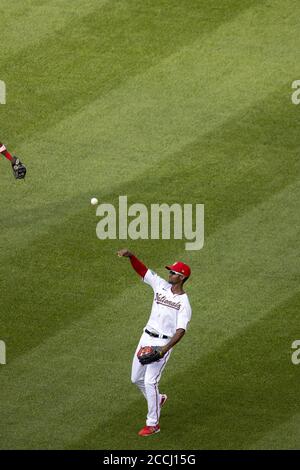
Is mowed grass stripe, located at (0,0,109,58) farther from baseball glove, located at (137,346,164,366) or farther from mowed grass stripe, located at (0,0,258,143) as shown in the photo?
baseball glove, located at (137,346,164,366)

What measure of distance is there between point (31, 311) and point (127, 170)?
9.99 ft

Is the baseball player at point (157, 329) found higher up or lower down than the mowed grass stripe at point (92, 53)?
lower down

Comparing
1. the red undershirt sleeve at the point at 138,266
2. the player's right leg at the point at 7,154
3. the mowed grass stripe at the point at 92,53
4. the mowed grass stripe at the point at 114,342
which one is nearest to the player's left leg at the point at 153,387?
the mowed grass stripe at the point at 114,342

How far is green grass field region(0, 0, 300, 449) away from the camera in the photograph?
1723 cm

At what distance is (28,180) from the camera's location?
2070 cm

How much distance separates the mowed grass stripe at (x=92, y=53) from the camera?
2164 centimetres

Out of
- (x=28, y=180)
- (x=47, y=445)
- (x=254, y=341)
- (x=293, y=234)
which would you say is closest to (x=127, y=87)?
(x=28, y=180)

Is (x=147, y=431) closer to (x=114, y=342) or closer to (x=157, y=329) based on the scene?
(x=157, y=329)

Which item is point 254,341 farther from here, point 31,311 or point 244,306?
point 31,311

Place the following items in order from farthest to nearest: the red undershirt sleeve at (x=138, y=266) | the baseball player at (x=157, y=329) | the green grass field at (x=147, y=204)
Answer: the green grass field at (x=147, y=204)
the red undershirt sleeve at (x=138, y=266)
the baseball player at (x=157, y=329)

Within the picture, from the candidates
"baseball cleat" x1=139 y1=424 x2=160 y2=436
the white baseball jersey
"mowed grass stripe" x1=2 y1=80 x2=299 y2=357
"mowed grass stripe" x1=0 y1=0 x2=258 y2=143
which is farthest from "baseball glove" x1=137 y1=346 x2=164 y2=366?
"mowed grass stripe" x1=0 y1=0 x2=258 y2=143

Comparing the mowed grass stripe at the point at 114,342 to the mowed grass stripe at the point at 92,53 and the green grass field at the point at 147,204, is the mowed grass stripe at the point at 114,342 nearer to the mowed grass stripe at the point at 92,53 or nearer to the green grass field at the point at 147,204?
the green grass field at the point at 147,204

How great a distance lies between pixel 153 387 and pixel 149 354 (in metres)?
0.43

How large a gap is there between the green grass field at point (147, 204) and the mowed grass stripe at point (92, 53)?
0.03m
